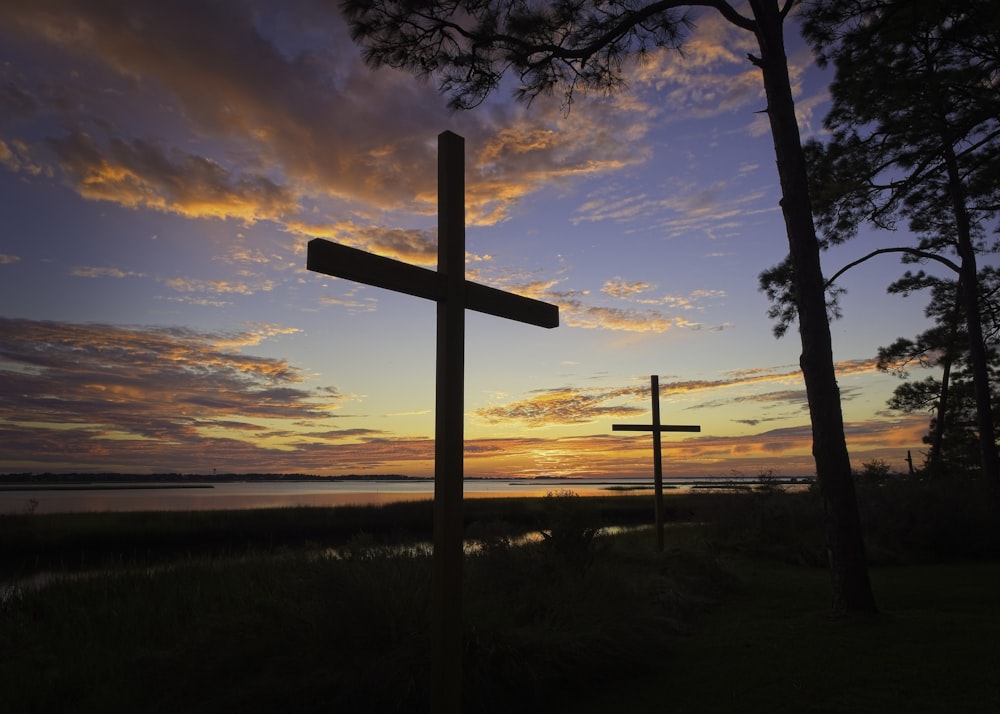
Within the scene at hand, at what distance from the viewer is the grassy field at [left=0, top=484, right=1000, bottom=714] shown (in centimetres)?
453

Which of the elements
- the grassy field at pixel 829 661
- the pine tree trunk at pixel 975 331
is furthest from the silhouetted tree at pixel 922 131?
the grassy field at pixel 829 661

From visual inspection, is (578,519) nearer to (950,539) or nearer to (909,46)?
(950,539)

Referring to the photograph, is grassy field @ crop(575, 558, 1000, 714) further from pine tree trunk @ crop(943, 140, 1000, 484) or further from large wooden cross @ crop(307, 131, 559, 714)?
pine tree trunk @ crop(943, 140, 1000, 484)

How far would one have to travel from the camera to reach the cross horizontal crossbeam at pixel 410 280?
379 centimetres

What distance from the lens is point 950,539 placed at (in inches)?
492

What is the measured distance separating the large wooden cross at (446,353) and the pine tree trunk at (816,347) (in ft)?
15.3

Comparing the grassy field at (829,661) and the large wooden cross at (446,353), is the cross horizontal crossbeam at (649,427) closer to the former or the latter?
the grassy field at (829,661)

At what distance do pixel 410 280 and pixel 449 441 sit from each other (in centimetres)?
110

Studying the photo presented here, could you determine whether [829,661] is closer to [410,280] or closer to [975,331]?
[410,280]

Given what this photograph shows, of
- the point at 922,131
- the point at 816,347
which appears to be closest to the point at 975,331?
the point at 922,131

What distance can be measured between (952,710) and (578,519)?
4.00 metres

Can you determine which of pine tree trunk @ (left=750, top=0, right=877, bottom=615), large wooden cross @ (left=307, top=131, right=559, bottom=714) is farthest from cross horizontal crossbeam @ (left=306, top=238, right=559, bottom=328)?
pine tree trunk @ (left=750, top=0, right=877, bottom=615)

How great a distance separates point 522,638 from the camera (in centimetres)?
512

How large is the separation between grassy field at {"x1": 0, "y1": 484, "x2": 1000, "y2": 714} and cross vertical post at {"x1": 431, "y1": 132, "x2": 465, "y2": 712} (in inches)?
13.8
